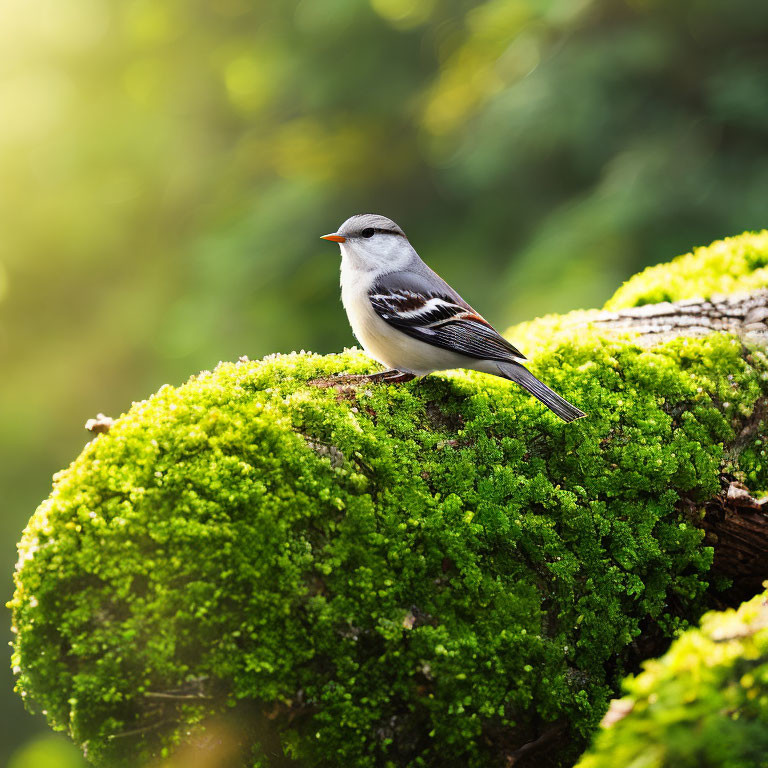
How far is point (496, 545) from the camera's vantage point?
2.38m

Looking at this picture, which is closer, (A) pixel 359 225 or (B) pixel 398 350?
(B) pixel 398 350

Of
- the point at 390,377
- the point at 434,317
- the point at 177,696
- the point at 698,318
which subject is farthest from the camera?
the point at 698,318

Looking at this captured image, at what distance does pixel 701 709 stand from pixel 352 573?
1049 mm

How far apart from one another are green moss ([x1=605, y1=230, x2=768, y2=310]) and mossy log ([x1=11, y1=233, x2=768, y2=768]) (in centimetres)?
177

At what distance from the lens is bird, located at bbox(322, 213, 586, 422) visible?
9.73ft

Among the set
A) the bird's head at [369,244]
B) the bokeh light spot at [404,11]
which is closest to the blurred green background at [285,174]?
the bokeh light spot at [404,11]

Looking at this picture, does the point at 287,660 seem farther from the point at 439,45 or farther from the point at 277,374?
the point at 439,45

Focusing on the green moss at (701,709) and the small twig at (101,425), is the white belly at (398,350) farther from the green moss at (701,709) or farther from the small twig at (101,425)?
the green moss at (701,709)

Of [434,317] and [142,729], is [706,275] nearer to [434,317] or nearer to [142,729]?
[434,317]

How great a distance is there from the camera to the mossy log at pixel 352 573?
2.03 metres

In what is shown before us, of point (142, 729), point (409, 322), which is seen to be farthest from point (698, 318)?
point (142, 729)

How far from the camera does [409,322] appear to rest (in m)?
3.09

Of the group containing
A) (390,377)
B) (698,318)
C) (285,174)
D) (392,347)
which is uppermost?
(285,174)

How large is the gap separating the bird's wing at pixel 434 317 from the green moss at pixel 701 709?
1546mm
